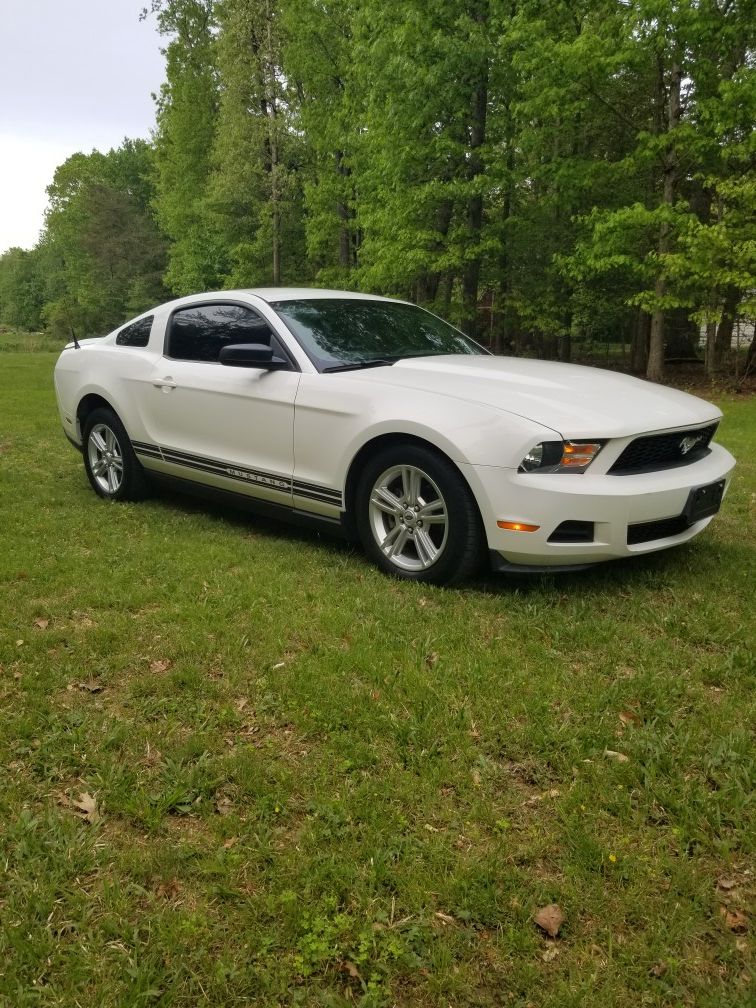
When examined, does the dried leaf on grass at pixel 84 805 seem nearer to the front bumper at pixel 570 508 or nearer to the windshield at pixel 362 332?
the front bumper at pixel 570 508

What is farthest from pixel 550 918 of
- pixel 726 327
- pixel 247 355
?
pixel 726 327

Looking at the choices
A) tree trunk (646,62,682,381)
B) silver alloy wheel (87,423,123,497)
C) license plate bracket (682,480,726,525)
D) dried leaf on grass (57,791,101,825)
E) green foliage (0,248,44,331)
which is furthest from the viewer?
green foliage (0,248,44,331)

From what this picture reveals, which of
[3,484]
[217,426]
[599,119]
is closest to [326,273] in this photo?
[599,119]

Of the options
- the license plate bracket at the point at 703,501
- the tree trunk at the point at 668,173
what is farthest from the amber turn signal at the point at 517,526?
the tree trunk at the point at 668,173

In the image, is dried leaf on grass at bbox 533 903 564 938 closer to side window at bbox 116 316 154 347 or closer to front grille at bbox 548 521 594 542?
front grille at bbox 548 521 594 542

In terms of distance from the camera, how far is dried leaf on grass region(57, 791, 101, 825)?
2.30 meters

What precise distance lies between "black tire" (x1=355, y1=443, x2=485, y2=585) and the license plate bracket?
1.02 metres

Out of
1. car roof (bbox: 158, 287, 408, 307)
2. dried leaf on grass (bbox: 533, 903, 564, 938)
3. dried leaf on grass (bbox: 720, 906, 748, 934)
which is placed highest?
car roof (bbox: 158, 287, 408, 307)

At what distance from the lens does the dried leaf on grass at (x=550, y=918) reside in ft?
6.15

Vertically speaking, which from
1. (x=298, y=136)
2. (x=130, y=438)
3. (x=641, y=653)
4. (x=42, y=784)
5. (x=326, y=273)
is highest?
(x=298, y=136)

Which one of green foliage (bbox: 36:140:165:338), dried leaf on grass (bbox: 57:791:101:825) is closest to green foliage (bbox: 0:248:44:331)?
green foliage (bbox: 36:140:165:338)

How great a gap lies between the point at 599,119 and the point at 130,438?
50.8ft

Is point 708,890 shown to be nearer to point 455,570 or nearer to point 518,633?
point 518,633

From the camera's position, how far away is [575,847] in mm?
2125
